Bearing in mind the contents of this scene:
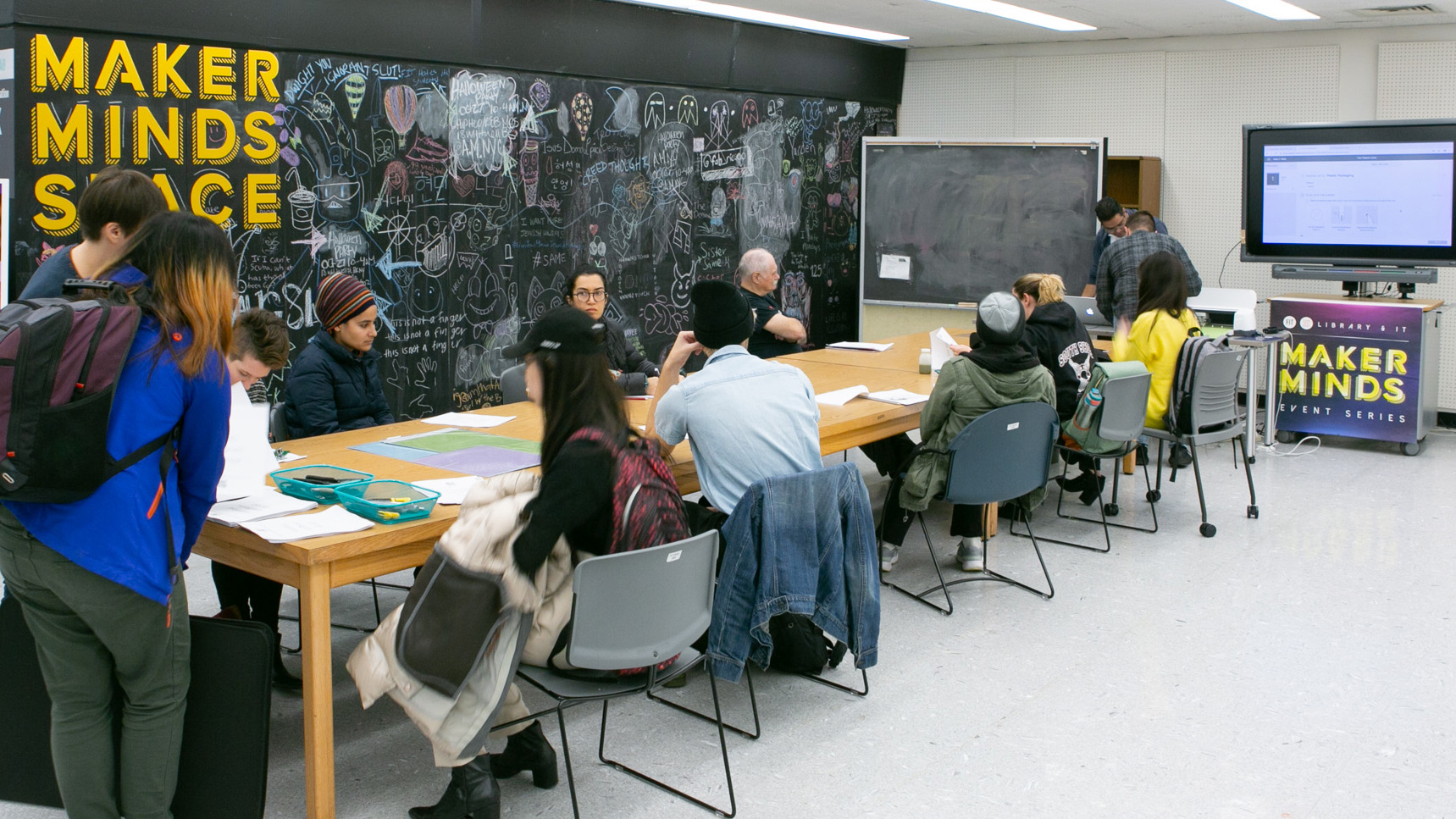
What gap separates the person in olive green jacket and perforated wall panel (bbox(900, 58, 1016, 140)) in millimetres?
5203

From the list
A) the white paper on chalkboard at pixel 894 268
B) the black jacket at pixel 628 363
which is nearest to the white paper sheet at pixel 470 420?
the black jacket at pixel 628 363

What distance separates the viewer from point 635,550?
8.33 ft

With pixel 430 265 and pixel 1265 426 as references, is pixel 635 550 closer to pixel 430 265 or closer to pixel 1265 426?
pixel 430 265

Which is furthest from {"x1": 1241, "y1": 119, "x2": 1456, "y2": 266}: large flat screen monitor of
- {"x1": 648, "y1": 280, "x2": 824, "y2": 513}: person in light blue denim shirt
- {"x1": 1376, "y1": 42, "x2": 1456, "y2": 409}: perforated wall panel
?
{"x1": 648, "y1": 280, "x2": 824, "y2": 513}: person in light blue denim shirt

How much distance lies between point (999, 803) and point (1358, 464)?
4565mm

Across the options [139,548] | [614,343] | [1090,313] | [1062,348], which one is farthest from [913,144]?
[139,548]

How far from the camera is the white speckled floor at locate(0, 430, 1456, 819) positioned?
2906 mm

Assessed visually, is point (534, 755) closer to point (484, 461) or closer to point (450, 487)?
point (450, 487)

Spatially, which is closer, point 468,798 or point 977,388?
point 468,798

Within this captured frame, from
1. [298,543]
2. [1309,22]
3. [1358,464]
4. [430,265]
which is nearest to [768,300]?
[430,265]

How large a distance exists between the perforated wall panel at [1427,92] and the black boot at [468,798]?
7.17 m

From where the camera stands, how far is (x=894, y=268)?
8.97 metres

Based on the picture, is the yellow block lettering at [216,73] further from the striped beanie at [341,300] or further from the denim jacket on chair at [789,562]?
the denim jacket on chair at [789,562]

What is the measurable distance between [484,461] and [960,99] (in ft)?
23.1
